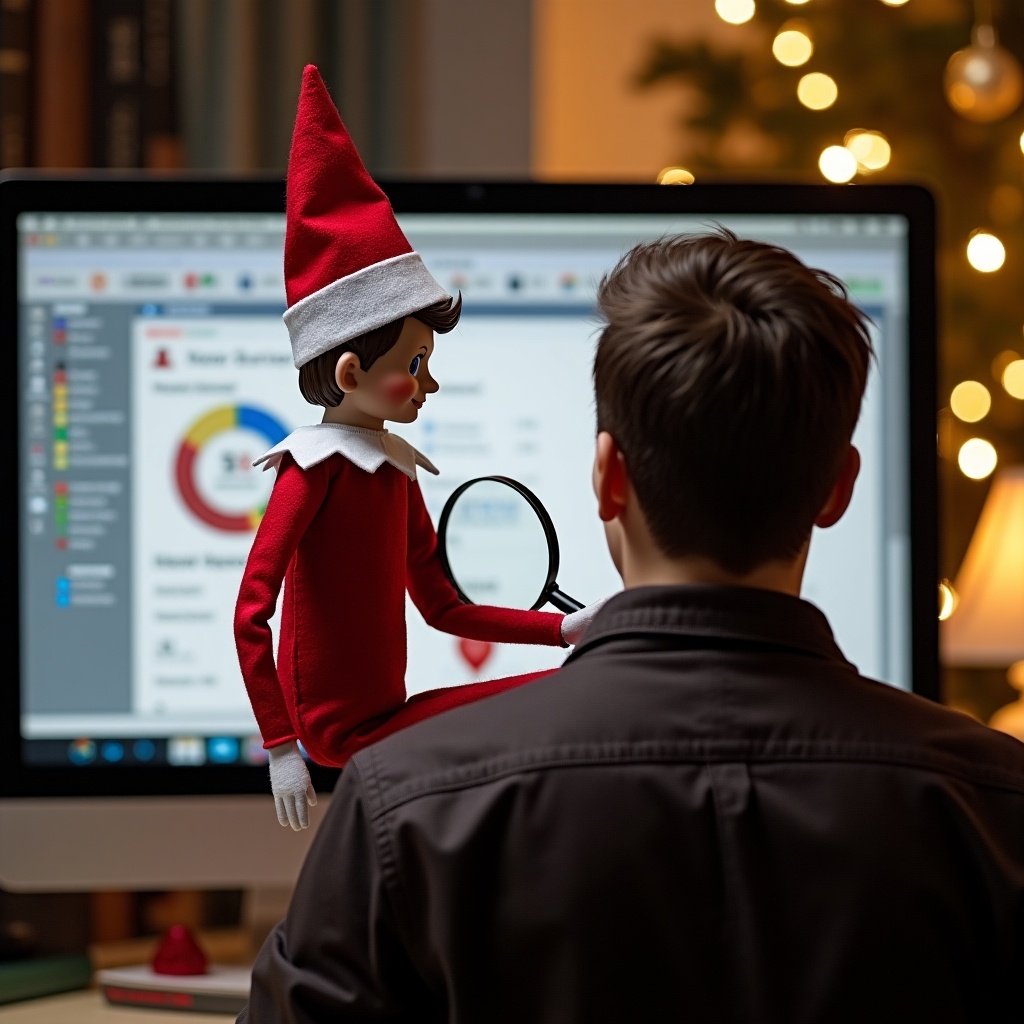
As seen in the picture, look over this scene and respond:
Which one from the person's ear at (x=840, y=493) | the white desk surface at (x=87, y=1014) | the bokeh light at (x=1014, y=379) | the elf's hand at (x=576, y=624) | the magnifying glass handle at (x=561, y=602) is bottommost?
the white desk surface at (x=87, y=1014)

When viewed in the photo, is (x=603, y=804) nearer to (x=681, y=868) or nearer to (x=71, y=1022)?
(x=681, y=868)

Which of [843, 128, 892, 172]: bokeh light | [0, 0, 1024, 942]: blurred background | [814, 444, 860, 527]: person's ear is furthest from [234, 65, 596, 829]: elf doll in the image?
[843, 128, 892, 172]: bokeh light

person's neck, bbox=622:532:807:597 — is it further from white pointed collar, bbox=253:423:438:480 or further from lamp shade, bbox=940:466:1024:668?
lamp shade, bbox=940:466:1024:668

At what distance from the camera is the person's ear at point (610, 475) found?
0.43 metres

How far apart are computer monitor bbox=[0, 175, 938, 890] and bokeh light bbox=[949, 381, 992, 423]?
3.61 ft

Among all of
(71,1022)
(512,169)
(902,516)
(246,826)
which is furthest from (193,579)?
(512,169)

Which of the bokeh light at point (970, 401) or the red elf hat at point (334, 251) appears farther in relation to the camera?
the bokeh light at point (970, 401)

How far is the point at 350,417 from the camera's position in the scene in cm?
44

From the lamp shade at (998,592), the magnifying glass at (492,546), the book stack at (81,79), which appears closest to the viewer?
the magnifying glass at (492,546)

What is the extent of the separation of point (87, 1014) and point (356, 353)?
1.78 ft

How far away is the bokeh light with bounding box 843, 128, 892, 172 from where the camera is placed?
182cm

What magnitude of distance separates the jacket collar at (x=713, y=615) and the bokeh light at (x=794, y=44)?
62.5 inches

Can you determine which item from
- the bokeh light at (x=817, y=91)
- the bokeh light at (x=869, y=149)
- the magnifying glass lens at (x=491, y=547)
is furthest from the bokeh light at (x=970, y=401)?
the magnifying glass lens at (x=491, y=547)

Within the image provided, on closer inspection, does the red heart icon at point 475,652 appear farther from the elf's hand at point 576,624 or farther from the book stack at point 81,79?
the book stack at point 81,79
